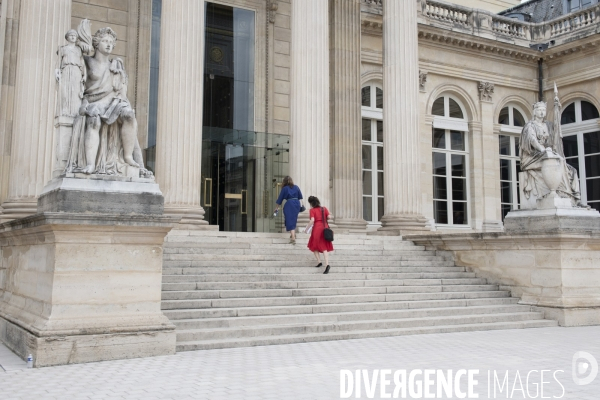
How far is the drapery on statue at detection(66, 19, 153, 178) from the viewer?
8891 millimetres

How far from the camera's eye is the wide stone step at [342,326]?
9.61 metres

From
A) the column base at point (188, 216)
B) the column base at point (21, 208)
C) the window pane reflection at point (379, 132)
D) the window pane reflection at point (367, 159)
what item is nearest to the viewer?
the column base at point (21, 208)

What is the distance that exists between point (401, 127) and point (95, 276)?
1147 centimetres

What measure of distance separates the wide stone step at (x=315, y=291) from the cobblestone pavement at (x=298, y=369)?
6.53 feet

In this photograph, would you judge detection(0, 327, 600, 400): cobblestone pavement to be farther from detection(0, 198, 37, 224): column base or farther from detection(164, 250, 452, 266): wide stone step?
detection(0, 198, 37, 224): column base

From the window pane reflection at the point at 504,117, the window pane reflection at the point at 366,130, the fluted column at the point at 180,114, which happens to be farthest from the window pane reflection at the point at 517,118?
the fluted column at the point at 180,114

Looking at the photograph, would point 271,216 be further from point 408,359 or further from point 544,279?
point 408,359

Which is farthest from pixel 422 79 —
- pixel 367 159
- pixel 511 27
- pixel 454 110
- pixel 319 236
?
pixel 319 236

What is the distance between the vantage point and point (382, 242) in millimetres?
16500

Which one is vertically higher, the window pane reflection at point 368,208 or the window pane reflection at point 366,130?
the window pane reflection at point 366,130

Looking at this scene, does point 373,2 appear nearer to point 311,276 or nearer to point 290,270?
point 290,270

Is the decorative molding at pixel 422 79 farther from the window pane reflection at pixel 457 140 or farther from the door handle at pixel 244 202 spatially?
the door handle at pixel 244 202

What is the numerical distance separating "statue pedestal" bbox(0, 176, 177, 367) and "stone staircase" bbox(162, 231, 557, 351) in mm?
883

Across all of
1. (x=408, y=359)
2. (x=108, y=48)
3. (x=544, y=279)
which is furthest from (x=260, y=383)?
(x=544, y=279)
